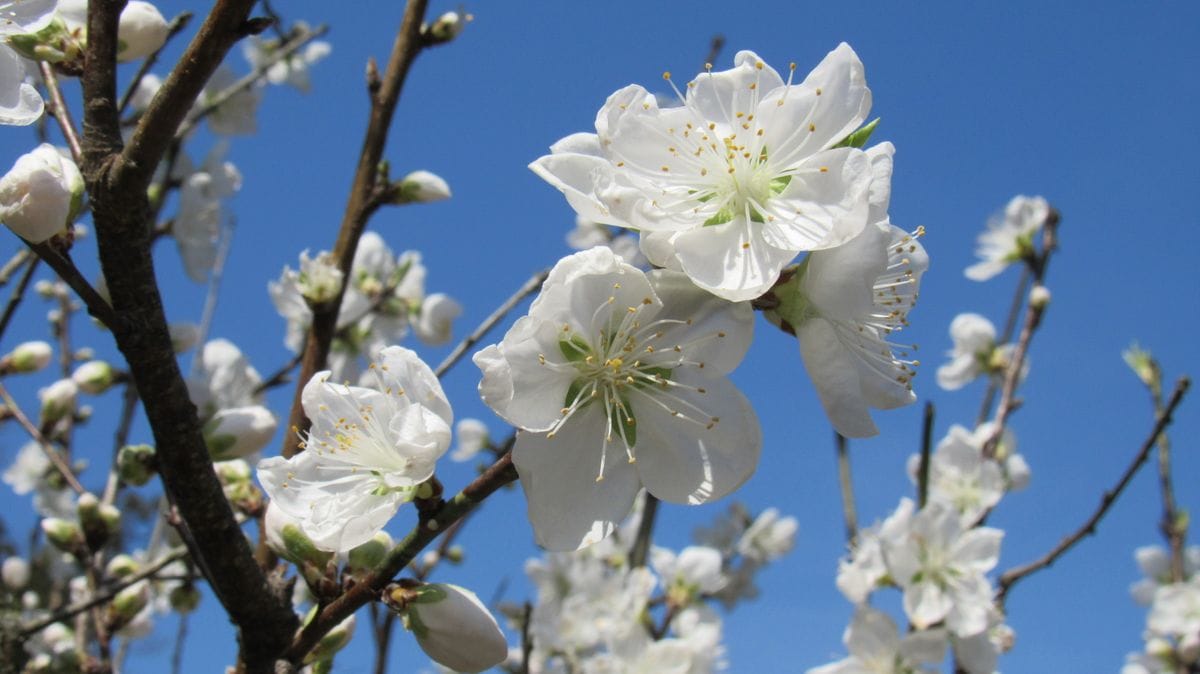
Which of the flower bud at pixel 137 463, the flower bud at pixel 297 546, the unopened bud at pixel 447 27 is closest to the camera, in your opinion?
the flower bud at pixel 297 546

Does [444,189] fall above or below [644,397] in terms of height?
above

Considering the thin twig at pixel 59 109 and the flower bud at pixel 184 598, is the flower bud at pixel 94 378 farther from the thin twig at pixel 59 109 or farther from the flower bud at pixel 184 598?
the thin twig at pixel 59 109

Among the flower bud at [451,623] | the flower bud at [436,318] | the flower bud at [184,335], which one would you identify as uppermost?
the flower bud at [436,318]

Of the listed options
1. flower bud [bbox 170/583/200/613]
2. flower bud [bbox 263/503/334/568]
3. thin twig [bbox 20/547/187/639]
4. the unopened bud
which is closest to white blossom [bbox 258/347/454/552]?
flower bud [bbox 263/503/334/568]

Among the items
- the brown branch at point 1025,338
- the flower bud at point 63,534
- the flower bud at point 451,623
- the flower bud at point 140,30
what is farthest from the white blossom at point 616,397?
the brown branch at point 1025,338

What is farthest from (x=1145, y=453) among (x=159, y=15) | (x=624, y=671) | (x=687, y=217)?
(x=159, y=15)

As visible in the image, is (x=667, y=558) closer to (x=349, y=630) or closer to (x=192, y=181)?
(x=192, y=181)
